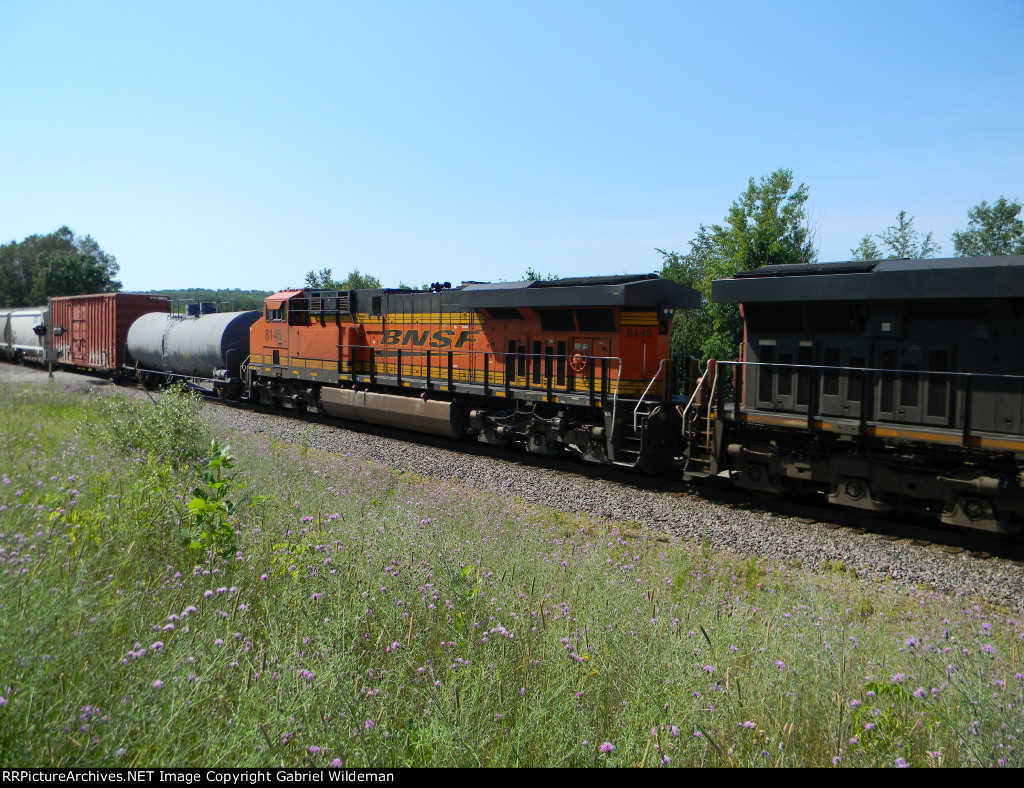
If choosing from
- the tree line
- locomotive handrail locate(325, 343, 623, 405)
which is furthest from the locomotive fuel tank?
the tree line

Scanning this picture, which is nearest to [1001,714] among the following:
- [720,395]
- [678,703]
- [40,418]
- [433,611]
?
[678,703]

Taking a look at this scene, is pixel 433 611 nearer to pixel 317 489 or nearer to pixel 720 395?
pixel 317 489

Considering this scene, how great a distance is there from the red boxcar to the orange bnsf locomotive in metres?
10.9

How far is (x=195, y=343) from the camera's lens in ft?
75.5

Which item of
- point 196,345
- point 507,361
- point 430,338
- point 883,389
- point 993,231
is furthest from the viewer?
point 993,231

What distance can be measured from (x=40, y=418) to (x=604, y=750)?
1522 cm

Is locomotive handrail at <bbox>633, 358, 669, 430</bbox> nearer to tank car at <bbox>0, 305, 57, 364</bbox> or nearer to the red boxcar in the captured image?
the red boxcar

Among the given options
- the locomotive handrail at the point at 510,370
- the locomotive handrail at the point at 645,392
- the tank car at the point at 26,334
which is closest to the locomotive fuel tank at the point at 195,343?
the locomotive handrail at the point at 510,370

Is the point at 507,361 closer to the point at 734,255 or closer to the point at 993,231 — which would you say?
the point at 734,255

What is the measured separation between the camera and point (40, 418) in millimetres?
14203

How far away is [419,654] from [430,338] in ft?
41.2

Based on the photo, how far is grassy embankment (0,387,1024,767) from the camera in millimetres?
2812

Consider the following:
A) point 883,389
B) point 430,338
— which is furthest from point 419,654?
point 430,338

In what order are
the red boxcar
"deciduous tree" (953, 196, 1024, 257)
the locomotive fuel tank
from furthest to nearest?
"deciduous tree" (953, 196, 1024, 257)
the red boxcar
the locomotive fuel tank
